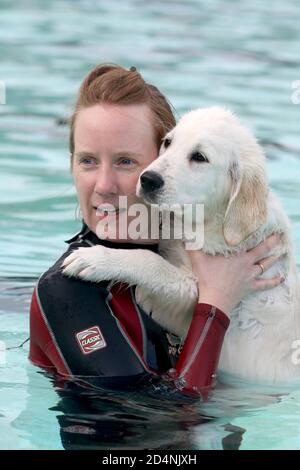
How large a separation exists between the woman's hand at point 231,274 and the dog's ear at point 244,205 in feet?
0.42

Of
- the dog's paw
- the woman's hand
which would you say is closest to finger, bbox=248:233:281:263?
the woman's hand

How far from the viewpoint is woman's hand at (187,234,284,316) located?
166 inches

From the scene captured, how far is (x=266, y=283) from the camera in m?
4.34

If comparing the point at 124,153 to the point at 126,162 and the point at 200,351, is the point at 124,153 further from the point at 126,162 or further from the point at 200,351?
the point at 200,351

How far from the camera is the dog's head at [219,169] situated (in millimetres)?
4152

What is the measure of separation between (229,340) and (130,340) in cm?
51

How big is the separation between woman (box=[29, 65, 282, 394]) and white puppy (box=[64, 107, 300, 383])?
0.07 meters

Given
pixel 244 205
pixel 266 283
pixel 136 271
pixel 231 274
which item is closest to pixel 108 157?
pixel 136 271

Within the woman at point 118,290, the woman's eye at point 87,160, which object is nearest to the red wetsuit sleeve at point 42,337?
the woman at point 118,290

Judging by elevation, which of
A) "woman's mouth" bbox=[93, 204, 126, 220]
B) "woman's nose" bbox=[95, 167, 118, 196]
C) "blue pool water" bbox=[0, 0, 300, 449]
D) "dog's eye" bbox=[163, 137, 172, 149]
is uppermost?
"dog's eye" bbox=[163, 137, 172, 149]

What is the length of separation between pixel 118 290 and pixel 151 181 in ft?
1.57

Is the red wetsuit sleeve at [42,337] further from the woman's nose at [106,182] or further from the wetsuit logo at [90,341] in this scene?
the woman's nose at [106,182]

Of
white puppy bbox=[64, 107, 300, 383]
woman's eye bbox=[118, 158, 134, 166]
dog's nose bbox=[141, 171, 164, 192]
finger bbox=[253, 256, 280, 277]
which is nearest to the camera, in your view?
dog's nose bbox=[141, 171, 164, 192]

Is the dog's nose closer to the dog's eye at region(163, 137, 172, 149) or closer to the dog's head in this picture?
the dog's head
